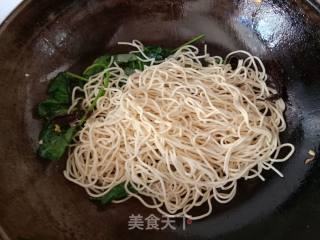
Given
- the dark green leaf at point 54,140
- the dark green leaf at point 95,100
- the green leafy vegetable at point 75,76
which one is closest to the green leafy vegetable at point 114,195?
the dark green leaf at point 54,140

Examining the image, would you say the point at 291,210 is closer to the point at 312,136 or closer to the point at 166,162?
the point at 312,136

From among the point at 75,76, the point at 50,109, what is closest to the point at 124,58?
the point at 75,76

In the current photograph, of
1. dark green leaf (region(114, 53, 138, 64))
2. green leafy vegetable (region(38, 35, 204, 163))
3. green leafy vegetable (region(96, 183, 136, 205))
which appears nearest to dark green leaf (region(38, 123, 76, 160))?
green leafy vegetable (region(38, 35, 204, 163))

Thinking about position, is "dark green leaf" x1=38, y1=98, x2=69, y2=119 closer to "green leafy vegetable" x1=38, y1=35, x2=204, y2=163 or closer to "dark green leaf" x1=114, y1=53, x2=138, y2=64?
"green leafy vegetable" x1=38, y1=35, x2=204, y2=163

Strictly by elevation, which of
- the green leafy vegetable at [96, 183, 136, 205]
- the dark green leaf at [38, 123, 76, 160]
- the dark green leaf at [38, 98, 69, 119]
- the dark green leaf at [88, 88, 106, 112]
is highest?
the dark green leaf at [38, 98, 69, 119]

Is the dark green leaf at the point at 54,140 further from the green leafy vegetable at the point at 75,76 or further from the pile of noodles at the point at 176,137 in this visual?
the green leafy vegetable at the point at 75,76

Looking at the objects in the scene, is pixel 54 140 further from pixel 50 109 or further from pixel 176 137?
pixel 176 137

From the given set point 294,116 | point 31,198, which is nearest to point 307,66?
point 294,116
